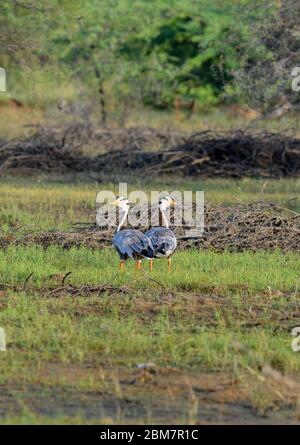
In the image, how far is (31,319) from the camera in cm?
805

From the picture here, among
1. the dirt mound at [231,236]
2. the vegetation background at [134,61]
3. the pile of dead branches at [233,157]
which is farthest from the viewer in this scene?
the vegetation background at [134,61]

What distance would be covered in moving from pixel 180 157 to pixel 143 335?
36.7ft

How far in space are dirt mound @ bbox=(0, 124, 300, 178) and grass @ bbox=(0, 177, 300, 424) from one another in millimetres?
7455

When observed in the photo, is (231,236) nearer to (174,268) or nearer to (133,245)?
(174,268)

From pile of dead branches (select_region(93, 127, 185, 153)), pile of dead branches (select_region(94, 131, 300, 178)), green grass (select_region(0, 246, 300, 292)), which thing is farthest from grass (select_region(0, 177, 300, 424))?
pile of dead branches (select_region(93, 127, 185, 153))

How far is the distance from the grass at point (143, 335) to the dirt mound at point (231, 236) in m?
0.28

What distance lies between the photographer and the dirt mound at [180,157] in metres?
18.4

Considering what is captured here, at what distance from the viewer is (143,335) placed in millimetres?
7535

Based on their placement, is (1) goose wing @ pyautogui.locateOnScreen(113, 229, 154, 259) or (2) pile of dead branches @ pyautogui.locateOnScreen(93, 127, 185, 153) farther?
(2) pile of dead branches @ pyautogui.locateOnScreen(93, 127, 185, 153)

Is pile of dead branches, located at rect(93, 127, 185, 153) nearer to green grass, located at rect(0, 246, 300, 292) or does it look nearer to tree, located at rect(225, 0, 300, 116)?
tree, located at rect(225, 0, 300, 116)

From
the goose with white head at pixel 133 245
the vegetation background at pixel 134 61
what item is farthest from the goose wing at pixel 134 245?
the vegetation background at pixel 134 61

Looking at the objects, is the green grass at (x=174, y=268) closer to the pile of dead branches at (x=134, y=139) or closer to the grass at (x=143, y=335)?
the grass at (x=143, y=335)

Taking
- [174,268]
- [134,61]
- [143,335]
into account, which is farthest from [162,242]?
[134,61]

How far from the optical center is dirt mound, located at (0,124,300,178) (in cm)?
1842
